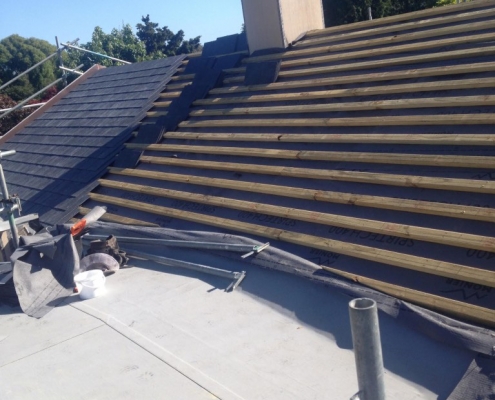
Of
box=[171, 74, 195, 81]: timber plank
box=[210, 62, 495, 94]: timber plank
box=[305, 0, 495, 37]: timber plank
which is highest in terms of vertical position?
box=[305, 0, 495, 37]: timber plank

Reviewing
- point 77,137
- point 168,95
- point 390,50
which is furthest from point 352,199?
point 77,137

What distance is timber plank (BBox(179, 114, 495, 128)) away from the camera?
438cm

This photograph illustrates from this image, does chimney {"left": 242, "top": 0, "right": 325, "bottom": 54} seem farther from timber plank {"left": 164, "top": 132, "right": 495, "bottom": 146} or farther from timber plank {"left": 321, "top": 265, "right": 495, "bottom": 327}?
timber plank {"left": 321, "top": 265, "right": 495, "bottom": 327}

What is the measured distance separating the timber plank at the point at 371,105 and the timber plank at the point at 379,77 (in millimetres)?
374

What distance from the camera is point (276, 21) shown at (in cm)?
755

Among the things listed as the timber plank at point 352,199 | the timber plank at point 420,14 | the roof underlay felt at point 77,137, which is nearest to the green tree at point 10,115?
the roof underlay felt at point 77,137

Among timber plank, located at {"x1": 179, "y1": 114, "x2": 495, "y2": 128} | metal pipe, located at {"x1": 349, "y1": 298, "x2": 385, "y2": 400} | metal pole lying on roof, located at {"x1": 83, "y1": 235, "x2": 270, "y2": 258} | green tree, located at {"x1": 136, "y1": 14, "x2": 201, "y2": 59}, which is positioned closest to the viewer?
metal pipe, located at {"x1": 349, "y1": 298, "x2": 385, "y2": 400}

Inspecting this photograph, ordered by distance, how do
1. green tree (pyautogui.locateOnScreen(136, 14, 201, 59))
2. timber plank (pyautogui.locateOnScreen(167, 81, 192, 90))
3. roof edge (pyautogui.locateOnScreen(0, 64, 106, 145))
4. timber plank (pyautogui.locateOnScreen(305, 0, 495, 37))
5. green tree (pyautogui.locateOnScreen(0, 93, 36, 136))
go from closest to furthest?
timber plank (pyautogui.locateOnScreen(305, 0, 495, 37))
timber plank (pyautogui.locateOnScreen(167, 81, 192, 90))
roof edge (pyautogui.locateOnScreen(0, 64, 106, 145))
green tree (pyautogui.locateOnScreen(0, 93, 36, 136))
green tree (pyautogui.locateOnScreen(136, 14, 201, 59))

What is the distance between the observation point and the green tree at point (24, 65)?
104ft

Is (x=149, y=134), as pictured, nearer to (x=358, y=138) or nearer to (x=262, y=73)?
(x=262, y=73)

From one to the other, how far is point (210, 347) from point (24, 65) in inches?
1550

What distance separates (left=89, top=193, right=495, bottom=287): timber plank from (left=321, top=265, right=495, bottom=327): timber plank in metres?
0.17

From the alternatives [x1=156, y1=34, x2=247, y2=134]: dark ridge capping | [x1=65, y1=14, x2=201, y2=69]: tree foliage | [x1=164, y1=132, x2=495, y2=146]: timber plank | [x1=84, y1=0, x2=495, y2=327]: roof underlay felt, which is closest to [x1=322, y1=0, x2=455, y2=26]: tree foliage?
[x1=65, y1=14, x2=201, y2=69]: tree foliage

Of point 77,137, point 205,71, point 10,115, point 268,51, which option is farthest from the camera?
point 10,115
